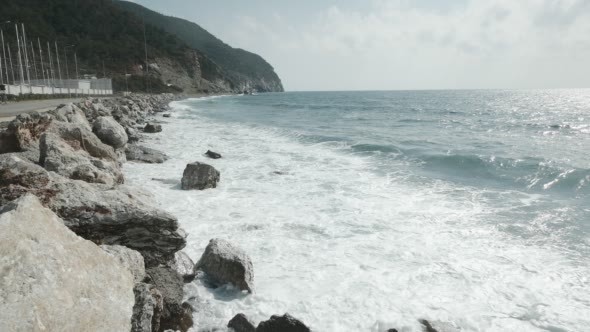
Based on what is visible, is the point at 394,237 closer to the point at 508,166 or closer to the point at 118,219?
the point at 118,219

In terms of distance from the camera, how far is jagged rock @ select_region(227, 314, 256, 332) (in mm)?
4727

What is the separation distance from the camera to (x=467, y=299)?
598cm

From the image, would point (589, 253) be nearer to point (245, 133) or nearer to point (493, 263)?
point (493, 263)

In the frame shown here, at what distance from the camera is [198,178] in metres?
11.5

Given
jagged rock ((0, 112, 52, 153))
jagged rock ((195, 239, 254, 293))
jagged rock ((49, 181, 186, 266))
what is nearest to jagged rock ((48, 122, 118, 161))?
jagged rock ((0, 112, 52, 153))

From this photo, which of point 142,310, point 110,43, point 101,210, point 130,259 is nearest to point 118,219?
point 101,210

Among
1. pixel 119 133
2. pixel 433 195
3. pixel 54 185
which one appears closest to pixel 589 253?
pixel 433 195

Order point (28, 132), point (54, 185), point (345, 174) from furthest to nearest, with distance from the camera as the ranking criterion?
point (345, 174)
point (28, 132)
point (54, 185)

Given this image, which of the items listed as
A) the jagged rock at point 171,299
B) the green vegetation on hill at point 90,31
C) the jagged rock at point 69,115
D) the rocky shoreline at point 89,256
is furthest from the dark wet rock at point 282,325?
the green vegetation on hill at point 90,31

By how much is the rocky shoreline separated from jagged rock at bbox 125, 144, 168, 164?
5998 mm

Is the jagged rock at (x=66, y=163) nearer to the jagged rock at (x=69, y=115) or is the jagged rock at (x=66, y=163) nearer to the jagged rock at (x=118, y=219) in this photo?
the jagged rock at (x=118, y=219)

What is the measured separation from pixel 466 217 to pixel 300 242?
4689mm

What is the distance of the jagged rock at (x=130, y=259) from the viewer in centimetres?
428

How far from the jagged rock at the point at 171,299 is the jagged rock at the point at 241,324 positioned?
52cm
